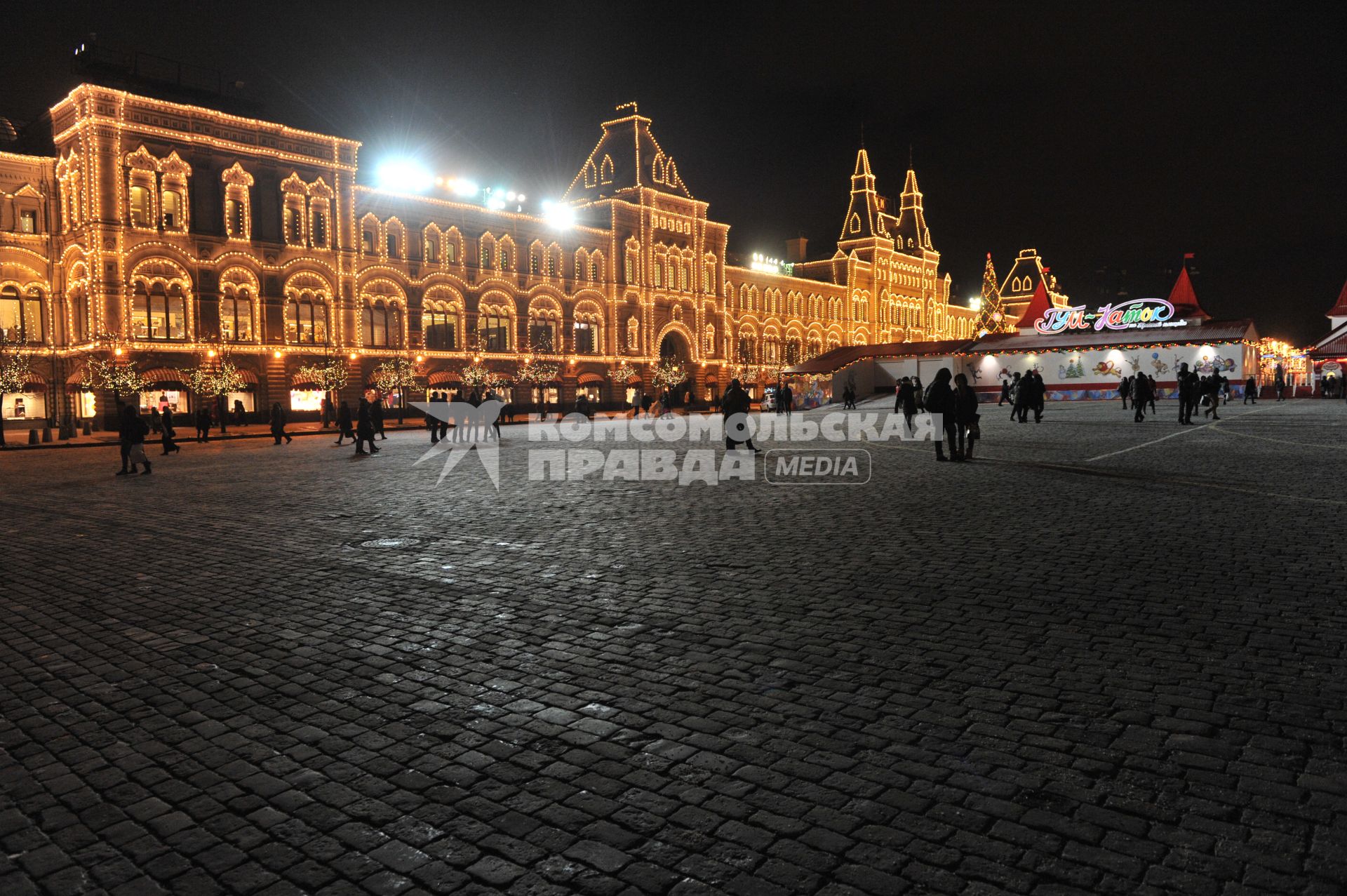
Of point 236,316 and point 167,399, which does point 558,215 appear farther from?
point 167,399

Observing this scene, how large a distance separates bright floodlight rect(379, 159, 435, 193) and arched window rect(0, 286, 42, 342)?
730 inches

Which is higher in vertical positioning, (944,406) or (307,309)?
(307,309)

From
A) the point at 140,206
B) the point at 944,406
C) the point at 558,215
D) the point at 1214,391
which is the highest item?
the point at 558,215

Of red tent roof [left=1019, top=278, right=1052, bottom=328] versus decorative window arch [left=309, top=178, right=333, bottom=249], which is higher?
decorative window arch [left=309, top=178, right=333, bottom=249]

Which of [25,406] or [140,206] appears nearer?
[140,206]

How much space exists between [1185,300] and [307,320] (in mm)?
52694

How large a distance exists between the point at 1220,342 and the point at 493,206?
145ft

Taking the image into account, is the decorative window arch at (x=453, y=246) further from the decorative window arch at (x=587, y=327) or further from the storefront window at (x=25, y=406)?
the storefront window at (x=25, y=406)

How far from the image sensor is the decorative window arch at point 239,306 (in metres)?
43.6

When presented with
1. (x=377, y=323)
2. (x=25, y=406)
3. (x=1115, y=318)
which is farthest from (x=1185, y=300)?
(x=25, y=406)

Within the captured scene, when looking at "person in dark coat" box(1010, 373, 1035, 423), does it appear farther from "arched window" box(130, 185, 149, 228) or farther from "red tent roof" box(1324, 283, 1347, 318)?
"red tent roof" box(1324, 283, 1347, 318)

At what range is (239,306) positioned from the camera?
44.4 metres

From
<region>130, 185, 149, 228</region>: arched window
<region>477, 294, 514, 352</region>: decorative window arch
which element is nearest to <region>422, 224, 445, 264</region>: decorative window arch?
<region>477, 294, 514, 352</region>: decorative window arch

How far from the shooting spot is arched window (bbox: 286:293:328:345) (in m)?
46.2
